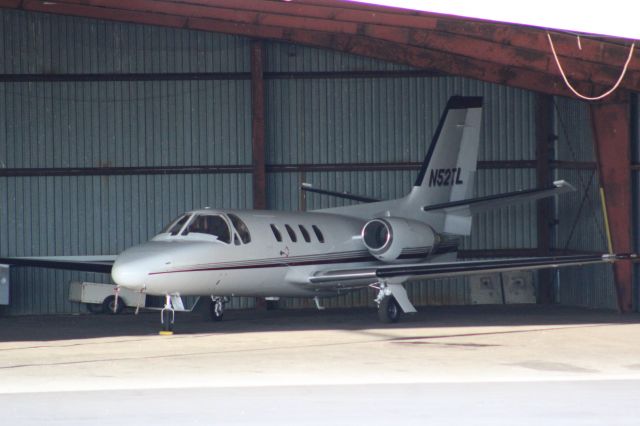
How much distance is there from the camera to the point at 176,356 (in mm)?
15078

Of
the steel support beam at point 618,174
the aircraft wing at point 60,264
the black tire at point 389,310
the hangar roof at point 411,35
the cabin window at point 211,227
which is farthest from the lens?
the steel support beam at point 618,174

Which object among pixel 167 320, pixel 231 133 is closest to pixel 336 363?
pixel 167 320

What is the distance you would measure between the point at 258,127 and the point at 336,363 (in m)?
11.3

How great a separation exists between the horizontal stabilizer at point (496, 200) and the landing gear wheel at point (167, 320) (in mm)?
6335

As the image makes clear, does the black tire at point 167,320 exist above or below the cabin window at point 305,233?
below

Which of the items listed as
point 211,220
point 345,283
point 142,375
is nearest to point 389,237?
point 345,283

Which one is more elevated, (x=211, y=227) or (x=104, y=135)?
(x=104, y=135)

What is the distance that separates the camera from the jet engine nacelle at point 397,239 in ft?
69.6

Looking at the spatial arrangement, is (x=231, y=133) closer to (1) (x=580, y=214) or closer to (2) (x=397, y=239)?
(2) (x=397, y=239)

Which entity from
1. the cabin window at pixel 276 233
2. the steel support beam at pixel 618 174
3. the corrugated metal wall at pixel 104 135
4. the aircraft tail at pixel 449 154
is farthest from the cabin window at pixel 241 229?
the steel support beam at pixel 618 174

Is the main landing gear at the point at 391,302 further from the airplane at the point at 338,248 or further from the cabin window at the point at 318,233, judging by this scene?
the cabin window at the point at 318,233

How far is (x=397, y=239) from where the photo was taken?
21.1 m

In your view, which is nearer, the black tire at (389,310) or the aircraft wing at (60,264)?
the black tire at (389,310)

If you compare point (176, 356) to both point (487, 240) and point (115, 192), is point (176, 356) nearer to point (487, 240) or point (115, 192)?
point (115, 192)
